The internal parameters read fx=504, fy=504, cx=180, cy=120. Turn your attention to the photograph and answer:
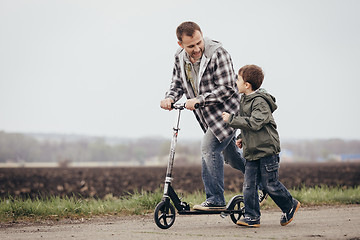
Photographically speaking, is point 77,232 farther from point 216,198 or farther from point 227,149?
point 227,149

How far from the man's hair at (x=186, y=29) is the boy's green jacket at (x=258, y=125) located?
846mm

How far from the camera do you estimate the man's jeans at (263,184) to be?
194 inches

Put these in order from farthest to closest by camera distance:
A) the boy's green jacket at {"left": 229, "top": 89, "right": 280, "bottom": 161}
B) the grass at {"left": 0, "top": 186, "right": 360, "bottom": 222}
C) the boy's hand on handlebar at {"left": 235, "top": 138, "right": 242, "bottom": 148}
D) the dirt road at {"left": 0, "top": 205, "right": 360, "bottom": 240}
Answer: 1. the grass at {"left": 0, "top": 186, "right": 360, "bottom": 222}
2. the boy's hand on handlebar at {"left": 235, "top": 138, "right": 242, "bottom": 148}
3. the boy's green jacket at {"left": 229, "top": 89, "right": 280, "bottom": 161}
4. the dirt road at {"left": 0, "top": 205, "right": 360, "bottom": 240}

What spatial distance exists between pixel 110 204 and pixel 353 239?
148 inches

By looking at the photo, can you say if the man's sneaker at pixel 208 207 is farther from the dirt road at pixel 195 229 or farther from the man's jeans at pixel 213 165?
the dirt road at pixel 195 229

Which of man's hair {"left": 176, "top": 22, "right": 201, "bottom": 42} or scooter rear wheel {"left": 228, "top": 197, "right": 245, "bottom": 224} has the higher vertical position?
man's hair {"left": 176, "top": 22, "right": 201, "bottom": 42}

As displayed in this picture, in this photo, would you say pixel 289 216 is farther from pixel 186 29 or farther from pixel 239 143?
pixel 186 29

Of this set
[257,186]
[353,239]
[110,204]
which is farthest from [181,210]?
[110,204]

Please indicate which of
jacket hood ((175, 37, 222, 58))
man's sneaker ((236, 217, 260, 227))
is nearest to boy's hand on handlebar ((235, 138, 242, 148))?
man's sneaker ((236, 217, 260, 227))

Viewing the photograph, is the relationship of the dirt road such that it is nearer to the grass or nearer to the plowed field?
the grass

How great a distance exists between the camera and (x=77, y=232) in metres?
→ 4.87

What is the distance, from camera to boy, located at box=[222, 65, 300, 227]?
190 inches

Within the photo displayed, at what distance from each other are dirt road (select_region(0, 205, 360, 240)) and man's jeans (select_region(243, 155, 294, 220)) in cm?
22

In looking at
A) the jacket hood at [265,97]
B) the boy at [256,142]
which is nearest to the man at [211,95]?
the boy at [256,142]
